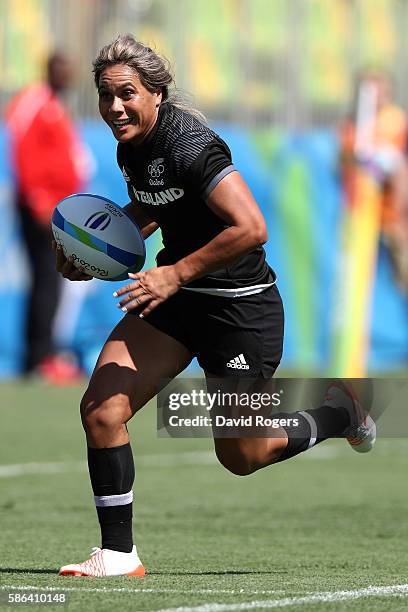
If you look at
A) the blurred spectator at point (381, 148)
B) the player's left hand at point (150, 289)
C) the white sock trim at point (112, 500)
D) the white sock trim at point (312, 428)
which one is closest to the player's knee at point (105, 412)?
the white sock trim at point (112, 500)

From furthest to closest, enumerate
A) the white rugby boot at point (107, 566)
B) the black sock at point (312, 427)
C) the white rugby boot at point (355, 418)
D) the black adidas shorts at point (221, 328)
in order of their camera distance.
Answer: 1. the white rugby boot at point (355, 418)
2. the black sock at point (312, 427)
3. the black adidas shorts at point (221, 328)
4. the white rugby boot at point (107, 566)

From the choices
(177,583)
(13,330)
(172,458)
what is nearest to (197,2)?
(13,330)

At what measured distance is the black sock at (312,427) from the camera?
682 cm

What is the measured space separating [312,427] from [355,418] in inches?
10.3

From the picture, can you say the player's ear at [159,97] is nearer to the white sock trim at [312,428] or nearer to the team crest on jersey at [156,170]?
the team crest on jersey at [156,170]

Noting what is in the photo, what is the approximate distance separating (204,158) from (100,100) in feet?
1.82

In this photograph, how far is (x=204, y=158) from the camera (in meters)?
6.12

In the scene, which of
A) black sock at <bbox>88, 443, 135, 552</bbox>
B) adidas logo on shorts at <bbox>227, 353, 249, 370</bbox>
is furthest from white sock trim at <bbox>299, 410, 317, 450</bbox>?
black sock at <bbox>88, 443, 135, 552</bbox>

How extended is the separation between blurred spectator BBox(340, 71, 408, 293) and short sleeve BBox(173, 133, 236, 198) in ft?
33.2

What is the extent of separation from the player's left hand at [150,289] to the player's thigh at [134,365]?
376 millimetres

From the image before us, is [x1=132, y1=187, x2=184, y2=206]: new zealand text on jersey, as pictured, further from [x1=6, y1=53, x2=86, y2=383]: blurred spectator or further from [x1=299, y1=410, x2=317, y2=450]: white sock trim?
[x1=6, y1=53, x2=86, y2=383]: blurred spectator

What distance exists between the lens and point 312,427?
6.89 metres

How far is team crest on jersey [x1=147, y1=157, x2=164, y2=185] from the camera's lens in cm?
626

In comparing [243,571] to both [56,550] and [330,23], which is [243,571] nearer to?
[56,550]
